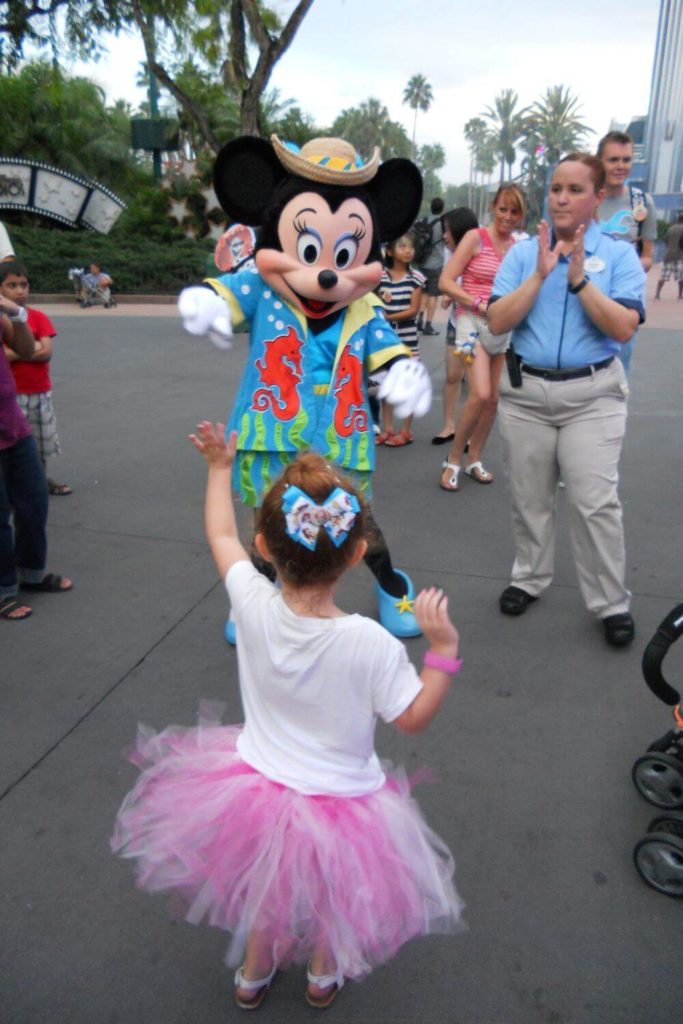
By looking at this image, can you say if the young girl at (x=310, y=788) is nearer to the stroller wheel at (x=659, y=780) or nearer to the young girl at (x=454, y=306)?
the stroller wheel at (x=659, y=780)

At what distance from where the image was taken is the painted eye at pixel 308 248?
9.52ft

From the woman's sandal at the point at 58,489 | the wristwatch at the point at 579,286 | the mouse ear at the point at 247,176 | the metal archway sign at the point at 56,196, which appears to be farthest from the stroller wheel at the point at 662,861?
the metal archway sign at the point at 56,196

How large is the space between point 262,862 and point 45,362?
357 cm

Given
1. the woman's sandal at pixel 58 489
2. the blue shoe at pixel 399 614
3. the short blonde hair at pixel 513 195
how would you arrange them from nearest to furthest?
the blue shoe at pixel 399 614, the short blonde hair at pixel 513 195, the woman's sandal at pixel 58 489

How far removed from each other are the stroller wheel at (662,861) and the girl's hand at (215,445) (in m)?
1.43

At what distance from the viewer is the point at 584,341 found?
305 cm

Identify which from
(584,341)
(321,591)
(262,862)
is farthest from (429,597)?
(584,341)

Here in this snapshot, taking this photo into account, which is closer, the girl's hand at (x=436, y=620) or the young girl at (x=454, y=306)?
the girl's hand at (x=436, y=620)

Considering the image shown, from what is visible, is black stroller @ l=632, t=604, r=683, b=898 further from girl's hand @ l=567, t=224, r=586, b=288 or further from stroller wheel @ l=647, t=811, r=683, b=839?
girl's hand @ l=567, t=224, r=586, b=288

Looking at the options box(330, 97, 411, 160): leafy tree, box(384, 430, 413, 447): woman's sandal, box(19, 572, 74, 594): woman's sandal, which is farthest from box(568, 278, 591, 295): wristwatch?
box(330, 97, 411, 160): leafy tree

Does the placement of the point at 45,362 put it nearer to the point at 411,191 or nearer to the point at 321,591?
the point at 411,191

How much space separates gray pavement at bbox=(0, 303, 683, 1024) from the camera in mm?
1838

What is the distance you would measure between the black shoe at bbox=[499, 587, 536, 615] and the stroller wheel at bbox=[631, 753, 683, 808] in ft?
4.02

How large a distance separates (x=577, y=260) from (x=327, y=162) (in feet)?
3.19
